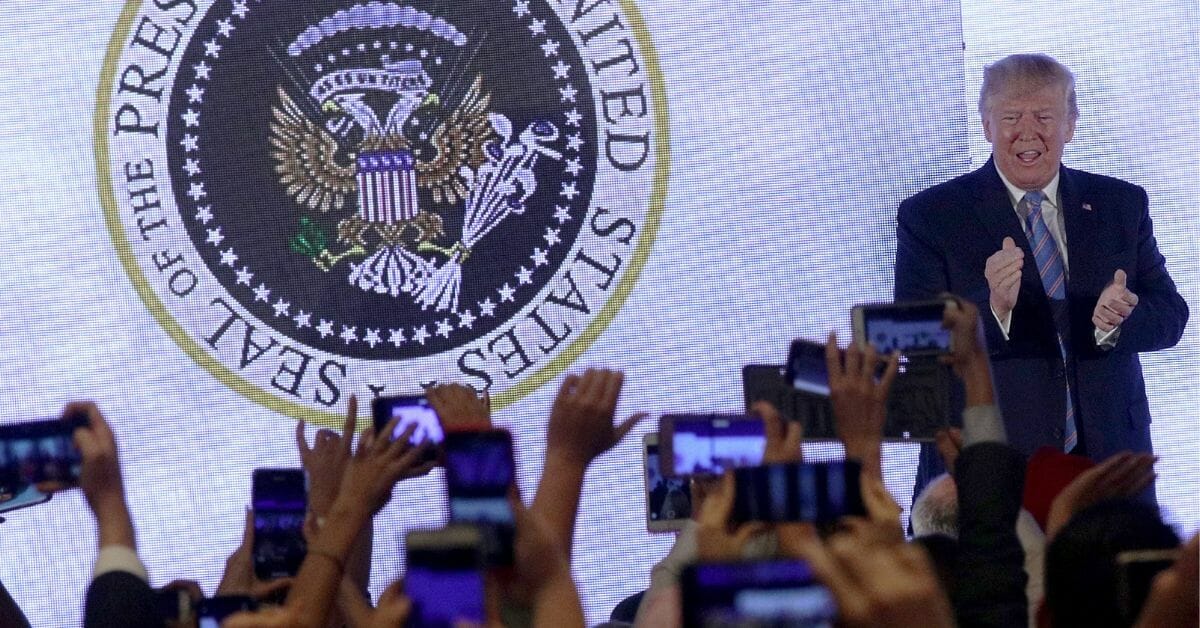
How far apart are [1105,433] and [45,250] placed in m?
2.95

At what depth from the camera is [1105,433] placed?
176 inches

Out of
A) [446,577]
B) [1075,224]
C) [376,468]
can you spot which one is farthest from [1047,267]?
[446,577]

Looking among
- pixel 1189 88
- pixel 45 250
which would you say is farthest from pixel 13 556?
pixel 1189 88

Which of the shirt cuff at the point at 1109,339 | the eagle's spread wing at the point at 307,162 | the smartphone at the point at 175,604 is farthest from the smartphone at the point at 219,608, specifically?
the shirt cuff at the point at 1109,339

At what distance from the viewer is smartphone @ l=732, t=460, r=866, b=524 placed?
1.92 meters

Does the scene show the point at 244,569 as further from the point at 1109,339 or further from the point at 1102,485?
the point at 1109,339

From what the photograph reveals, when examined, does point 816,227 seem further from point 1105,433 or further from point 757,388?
point 757,388

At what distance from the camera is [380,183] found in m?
4.85

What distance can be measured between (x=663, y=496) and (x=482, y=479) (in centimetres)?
178

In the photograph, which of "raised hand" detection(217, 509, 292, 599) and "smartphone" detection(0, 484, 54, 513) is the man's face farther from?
"smartphone" detection(0, 484, 54, 513)

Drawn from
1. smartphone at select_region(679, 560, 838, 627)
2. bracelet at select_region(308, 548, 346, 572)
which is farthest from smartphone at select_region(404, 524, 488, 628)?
bracelet at select_region(308, 548, 346, 572)

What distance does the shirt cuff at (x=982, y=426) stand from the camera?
228cm

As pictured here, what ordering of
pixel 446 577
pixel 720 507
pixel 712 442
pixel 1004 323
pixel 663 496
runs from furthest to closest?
pixel 1004 323
pixel 663 496
pixel 712 442
pixel 720 507
pixel 446 577

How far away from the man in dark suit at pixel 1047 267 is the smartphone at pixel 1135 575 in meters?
2.60
